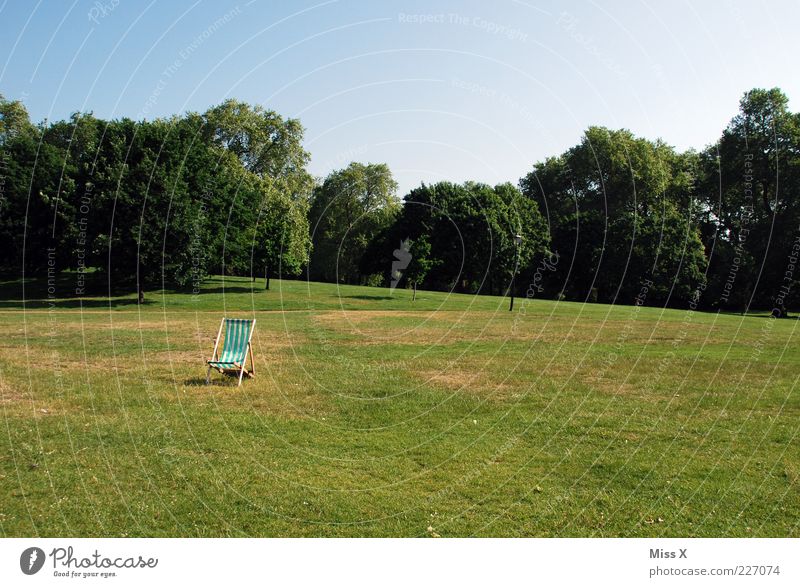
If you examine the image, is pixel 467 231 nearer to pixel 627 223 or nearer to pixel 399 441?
pixel 627 223

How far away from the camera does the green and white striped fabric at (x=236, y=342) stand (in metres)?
15.9

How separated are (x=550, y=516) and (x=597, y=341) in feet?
61.9

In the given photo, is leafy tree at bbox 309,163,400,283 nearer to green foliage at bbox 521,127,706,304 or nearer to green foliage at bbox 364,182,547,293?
green foliage at bbox 364,182,547,293

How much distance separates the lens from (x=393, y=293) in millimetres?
56938

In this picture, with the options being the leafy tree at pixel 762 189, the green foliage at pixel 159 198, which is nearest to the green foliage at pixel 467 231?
the green foliage at pixel 159 198

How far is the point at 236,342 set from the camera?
16.5 m

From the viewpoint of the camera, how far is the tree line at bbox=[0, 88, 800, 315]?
139 feet

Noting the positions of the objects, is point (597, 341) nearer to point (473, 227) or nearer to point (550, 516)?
point (550, 516)

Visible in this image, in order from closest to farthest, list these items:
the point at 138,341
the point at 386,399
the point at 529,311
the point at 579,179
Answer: the point at 386,399 → the point at 138,341 → the point at 529,311 → the point at 579,179

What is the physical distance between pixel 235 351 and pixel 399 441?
739 cm

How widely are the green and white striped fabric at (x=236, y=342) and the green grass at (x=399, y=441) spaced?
792 mm

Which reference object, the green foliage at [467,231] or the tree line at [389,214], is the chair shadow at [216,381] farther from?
the green foliage at [467,231]

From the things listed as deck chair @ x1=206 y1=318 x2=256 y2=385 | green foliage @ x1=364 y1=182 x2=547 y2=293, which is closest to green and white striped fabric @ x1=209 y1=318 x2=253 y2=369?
deck chair @ x1=206 y1=318 x2=256 y2=385

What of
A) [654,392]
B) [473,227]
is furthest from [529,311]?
[654,392]
